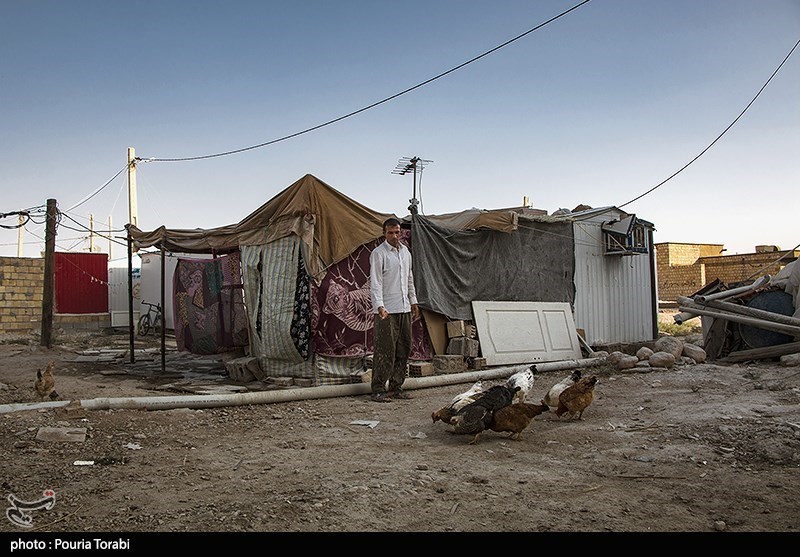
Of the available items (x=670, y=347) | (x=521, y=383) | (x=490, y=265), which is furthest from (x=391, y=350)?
(x=670, y=347)

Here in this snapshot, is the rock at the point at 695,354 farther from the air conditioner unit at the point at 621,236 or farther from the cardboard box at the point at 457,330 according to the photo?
the cardboard box at the point at 457,330

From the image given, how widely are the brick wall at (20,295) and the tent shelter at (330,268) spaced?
10.5m

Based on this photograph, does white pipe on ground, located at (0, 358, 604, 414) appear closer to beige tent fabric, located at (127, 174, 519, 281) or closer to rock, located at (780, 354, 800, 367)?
beige tent fabric, located at (127, 174, 519, 281)

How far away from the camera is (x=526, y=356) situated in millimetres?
9422

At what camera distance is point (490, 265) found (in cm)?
969

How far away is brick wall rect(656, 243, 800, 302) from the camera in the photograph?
20844 mm

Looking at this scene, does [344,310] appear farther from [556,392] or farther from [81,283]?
[81,283]

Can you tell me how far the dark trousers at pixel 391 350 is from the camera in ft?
21.5

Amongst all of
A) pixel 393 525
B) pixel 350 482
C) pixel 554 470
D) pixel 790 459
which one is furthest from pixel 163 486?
pixel 790 459

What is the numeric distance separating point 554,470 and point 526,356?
5806mm

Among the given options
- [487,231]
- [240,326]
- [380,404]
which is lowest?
[380,404]

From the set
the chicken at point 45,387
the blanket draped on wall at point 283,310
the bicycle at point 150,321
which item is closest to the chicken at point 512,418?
the blanket draped on wall at point 283,310

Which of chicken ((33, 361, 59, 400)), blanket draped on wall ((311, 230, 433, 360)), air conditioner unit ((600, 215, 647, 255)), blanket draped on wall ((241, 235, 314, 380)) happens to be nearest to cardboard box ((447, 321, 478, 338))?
blanket draped on wall ((311, 230, 433, 360))
